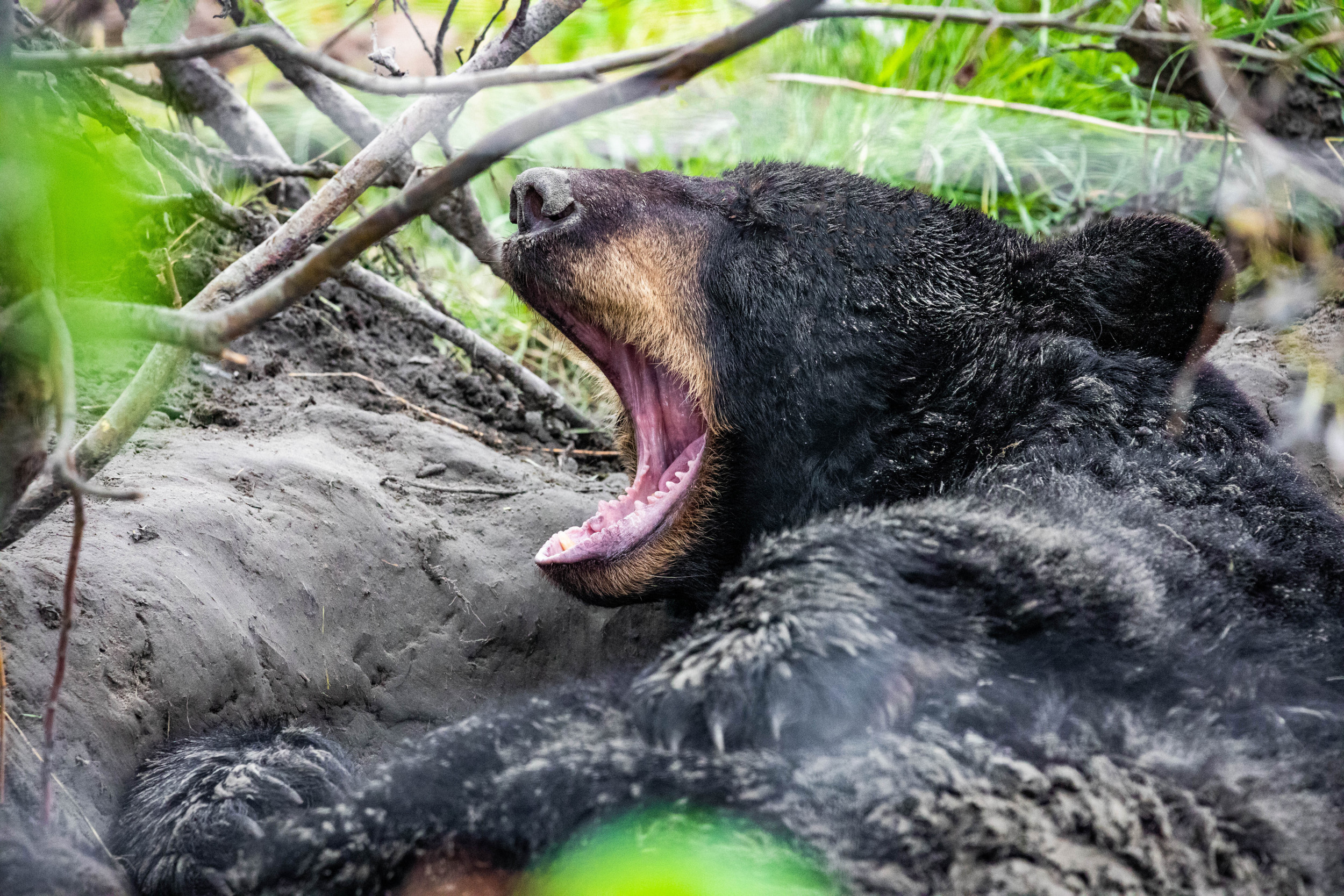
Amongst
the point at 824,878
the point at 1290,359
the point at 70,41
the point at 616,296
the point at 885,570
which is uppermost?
the point at 70,41

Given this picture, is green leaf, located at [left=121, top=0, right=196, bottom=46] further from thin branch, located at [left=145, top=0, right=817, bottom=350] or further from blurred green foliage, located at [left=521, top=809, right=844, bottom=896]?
blurred green foliage, located at [left=521, top=809, right=844, bottom=896]

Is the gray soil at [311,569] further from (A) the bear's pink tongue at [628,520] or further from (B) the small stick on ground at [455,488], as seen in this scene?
(A) the bear's pink tongue at [628,520]

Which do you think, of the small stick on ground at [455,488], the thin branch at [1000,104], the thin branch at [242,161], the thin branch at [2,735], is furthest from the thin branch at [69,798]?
the thin branch at [1000,104]

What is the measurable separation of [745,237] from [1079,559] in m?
1.39

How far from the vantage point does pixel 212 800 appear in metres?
2.18

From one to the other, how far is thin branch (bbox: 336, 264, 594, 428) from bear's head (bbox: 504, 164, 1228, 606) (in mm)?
1210

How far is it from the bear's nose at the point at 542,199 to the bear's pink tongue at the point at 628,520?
75 cm

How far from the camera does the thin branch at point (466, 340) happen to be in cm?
409

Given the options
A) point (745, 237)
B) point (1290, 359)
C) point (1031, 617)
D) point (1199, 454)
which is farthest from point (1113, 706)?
point (1290, 359)

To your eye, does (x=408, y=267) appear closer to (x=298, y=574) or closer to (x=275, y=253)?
(x=298, y=574)

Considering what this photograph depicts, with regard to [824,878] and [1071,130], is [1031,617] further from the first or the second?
[1071,130]

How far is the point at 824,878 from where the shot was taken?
1.58 m

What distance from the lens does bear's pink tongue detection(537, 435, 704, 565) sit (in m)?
2.90

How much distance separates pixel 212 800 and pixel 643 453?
1.52 metres
